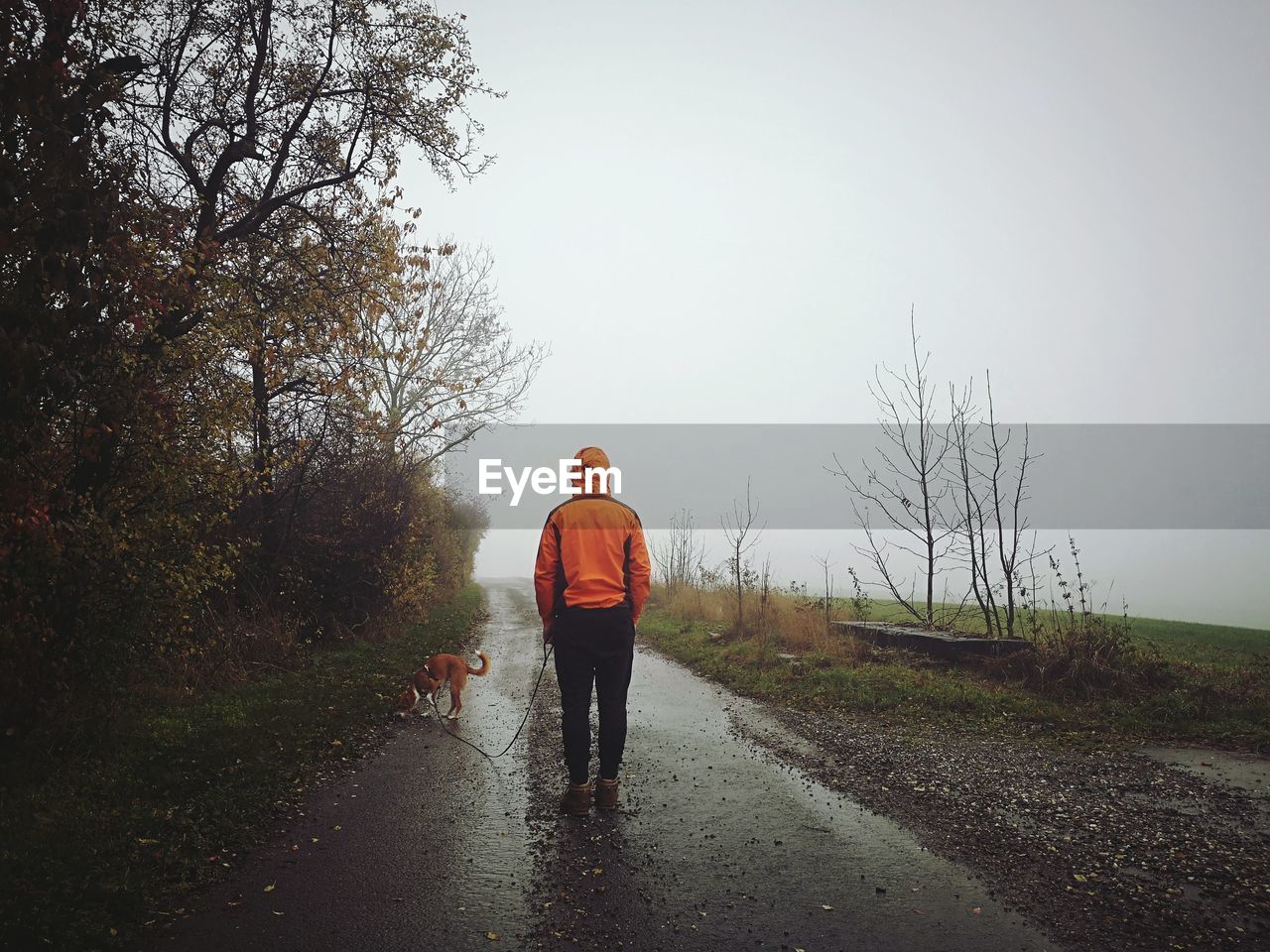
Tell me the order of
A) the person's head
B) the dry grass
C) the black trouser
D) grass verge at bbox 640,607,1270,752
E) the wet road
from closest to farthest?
the wet road → the black trouser → the person's head → grass verge at bbox 640,607,1270,752 → the dry grass

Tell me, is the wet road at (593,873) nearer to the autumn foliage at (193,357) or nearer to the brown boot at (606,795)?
the brown boot at (606,795)

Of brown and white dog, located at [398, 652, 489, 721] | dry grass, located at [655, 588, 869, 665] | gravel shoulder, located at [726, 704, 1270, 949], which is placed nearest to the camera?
gravel shoulder, located at [726, 704, 1270, 949]

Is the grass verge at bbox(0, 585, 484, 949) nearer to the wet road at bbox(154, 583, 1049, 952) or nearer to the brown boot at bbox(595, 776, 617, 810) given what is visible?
the wet road at bbox(154, 583, 1049, 952)

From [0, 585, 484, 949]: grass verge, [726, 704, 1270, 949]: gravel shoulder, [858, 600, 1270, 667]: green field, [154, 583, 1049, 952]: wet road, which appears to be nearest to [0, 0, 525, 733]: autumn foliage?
[0, 585, 484, 949]: grass verge

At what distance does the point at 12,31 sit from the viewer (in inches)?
186

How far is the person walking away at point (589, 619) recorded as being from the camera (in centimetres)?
539

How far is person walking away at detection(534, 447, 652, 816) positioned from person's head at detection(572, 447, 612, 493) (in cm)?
15

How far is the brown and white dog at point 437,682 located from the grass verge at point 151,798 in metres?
0.29

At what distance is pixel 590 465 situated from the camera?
5941mm

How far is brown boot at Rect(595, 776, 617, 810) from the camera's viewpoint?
5344mm

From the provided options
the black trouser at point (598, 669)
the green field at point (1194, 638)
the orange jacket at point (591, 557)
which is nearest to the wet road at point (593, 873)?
the black trouser at point (598, 669)

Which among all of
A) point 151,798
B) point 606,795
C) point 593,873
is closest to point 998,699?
point 606,795

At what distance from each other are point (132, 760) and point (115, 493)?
2.33 m

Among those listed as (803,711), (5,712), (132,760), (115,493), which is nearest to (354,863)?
(132,760)
